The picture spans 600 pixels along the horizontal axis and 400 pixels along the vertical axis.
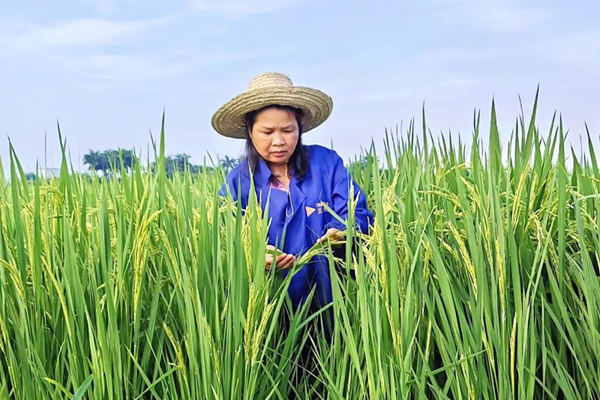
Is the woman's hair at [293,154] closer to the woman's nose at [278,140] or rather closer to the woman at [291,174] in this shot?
the woman at [291,174]

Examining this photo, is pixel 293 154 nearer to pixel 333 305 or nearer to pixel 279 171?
pixel 279 171

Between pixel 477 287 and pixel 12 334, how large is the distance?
1115 millimetres

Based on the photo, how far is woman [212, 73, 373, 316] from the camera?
7.37ft

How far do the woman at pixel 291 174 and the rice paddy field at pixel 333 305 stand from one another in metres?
0.58

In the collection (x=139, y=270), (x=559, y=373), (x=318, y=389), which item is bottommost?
(x=318, y=389)

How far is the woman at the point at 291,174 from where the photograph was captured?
7.37 feet

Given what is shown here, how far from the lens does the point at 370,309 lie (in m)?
1.34

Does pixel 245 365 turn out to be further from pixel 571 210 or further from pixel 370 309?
pixel 571 210

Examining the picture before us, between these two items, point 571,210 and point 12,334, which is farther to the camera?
point 571,210

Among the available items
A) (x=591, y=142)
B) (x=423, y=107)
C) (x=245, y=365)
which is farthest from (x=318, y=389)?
(x=591, y=142)

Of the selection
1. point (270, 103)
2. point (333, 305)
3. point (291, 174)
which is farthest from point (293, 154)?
point (333, 305)

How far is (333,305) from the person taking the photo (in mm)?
1510

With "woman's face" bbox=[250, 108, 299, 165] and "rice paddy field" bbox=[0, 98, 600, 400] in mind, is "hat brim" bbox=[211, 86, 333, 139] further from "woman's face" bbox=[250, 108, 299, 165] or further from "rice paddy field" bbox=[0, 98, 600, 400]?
"rice paddy field" bbox=[0, 98, 600, 400]

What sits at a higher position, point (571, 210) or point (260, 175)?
point (260, 175)
